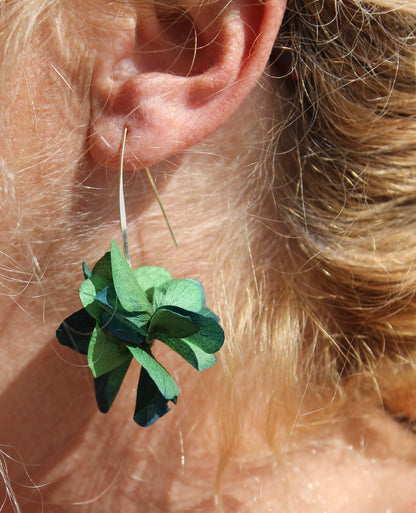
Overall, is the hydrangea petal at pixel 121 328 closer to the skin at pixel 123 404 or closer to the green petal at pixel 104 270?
the green petal at pixel 104 270

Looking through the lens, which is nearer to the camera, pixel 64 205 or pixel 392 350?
pixel 64 205

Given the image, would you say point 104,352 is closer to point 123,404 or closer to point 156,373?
point 156,373

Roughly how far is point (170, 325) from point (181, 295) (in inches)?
2.3

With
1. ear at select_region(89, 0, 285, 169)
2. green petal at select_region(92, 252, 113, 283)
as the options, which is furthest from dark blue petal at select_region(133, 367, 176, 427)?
ear at select_region(89, 0, 285, 169)

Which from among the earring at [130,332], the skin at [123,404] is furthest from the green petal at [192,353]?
the skin at [123,404]

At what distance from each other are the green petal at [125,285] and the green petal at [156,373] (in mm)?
48

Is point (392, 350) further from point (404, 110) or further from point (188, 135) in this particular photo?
point (188, 135)

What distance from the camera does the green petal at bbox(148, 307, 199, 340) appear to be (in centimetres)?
62

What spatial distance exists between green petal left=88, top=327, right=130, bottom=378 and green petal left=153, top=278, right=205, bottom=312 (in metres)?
0.06

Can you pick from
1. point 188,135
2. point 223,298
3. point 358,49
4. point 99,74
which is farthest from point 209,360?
point 358,49

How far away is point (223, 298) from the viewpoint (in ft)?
2.73

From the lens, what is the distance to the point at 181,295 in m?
0.68

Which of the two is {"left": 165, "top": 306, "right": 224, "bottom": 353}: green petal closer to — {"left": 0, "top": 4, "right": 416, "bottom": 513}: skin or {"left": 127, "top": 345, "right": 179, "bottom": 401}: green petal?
{"left": 127, "top": 345, "right": 179, "bottom": 401}: green petal

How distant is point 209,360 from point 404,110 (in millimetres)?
490
